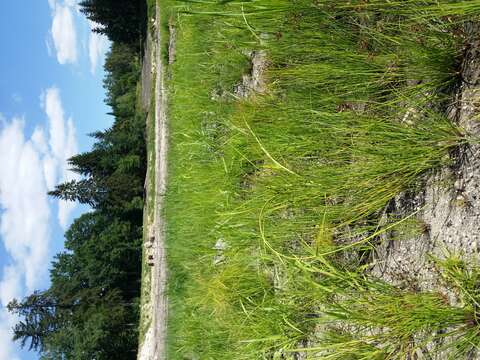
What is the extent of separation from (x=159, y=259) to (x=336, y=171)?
3.22 m

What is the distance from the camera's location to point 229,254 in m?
2.96

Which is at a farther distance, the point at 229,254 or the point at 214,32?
the point at 214,32

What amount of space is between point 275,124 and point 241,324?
4.04 ft

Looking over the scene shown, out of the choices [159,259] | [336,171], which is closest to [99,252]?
[159,259]

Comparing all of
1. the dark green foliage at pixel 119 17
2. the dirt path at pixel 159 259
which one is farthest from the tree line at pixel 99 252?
the dirt path at pixel 159 259

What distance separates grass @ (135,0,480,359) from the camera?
1.54 m

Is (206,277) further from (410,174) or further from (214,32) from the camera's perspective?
(410,174)

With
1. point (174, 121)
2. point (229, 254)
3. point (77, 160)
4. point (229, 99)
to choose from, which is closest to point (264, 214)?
point (229, 254)

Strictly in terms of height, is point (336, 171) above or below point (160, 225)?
above

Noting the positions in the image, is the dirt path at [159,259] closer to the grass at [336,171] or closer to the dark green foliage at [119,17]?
the grass at [336,171]

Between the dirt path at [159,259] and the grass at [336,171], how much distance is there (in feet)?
4.42

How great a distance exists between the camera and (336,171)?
1903mm

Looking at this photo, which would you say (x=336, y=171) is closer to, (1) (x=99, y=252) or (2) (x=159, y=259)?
(2) (x=159, y=259)

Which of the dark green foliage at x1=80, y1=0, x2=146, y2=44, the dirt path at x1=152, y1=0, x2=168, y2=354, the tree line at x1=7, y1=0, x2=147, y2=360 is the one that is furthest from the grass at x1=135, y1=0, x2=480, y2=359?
the dark green foliage at x1=80, y1=0, x2=146, y2=44
